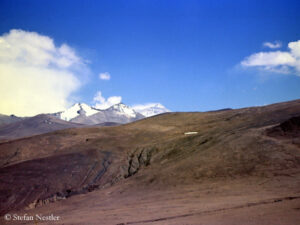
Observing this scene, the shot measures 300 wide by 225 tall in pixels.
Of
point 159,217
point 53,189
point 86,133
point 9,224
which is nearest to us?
point 159,217

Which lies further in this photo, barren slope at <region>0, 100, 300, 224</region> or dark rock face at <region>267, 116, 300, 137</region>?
dark rock face at <region>267, 116, 300, 137</region>

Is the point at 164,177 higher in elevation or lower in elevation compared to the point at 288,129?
lower

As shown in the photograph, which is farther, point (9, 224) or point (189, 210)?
point (9, 224)

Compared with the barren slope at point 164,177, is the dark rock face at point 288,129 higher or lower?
higher

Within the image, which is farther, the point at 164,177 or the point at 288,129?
the point at 288,129

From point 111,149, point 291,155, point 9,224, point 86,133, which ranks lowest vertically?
point 9,224

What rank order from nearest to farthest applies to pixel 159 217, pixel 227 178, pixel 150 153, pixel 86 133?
pixel 159 217 → pixel 227 178 → pixel 150 153 → pixel 86 133

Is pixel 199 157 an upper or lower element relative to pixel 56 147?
lower

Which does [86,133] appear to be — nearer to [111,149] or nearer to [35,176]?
[111,149]

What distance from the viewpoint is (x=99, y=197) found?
32156mm

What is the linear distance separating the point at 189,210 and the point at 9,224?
14856 millimetres

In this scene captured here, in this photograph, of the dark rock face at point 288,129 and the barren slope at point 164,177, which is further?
the dark rock face at point 288,129

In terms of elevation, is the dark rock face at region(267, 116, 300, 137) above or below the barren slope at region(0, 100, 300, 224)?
above

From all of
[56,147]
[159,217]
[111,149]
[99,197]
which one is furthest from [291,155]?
[56,147]
